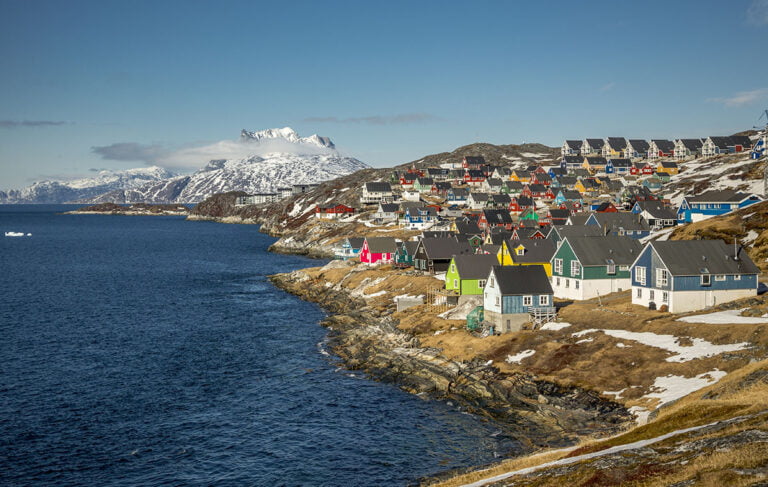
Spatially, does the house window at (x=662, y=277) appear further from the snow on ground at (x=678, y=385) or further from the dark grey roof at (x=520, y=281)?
the snow on ground at (x=678, y=385)

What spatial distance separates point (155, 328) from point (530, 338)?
56.2 meters

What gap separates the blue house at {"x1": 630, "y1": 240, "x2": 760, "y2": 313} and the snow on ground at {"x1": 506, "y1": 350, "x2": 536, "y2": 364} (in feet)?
57.7

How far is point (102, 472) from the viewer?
4341 centimetres

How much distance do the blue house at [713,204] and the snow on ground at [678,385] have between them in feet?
309

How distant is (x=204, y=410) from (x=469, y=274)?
1769 inches

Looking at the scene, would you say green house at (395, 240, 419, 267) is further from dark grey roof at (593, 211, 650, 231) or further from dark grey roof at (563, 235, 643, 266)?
dark grey roof at (563, 235, 643, 266)

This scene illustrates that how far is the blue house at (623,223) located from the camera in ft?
406

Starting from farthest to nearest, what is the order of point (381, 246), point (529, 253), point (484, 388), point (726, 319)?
point (381, 246) → point (529, 253) → point (726, 319) → point (484, 388)

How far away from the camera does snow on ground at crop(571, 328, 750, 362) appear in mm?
52844

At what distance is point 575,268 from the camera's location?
269 feet

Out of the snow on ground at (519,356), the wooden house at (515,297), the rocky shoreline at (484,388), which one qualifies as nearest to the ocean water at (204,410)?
the rocky shoreline at (484,388)

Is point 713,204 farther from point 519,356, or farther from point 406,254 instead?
point 519,356

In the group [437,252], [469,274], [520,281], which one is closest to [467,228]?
[437,252]

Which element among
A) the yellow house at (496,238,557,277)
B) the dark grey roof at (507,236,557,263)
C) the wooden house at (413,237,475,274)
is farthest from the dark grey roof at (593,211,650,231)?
the yellow house at (496,238,557,277)
